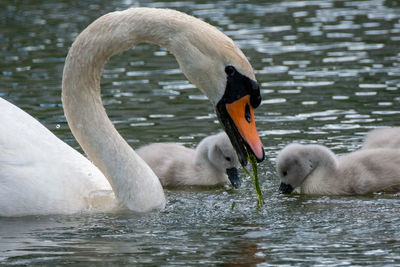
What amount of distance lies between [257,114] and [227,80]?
4527 mm

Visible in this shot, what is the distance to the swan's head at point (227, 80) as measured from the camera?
7285 mm

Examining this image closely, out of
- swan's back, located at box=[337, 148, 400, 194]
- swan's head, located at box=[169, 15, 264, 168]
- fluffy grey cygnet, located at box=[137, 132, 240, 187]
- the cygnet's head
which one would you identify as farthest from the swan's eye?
fluffy grey cygnet, located at box=[137, 132, 240, 187]

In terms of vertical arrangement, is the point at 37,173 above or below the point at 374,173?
above

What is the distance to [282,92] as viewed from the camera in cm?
1286

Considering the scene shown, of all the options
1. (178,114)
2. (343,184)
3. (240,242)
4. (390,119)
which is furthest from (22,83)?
(240,242)

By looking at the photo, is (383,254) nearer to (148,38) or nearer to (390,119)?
(148,38)

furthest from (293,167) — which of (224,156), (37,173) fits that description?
(37,173)

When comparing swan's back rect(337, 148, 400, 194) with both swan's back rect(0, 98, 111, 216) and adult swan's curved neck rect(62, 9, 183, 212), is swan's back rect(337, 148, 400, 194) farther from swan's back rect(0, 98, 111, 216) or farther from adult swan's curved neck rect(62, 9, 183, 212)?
swan's back rect(0, 98, 111, 216)

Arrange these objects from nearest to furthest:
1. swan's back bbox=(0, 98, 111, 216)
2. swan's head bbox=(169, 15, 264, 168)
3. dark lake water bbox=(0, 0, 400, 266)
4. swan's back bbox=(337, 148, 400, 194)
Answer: dark lake water bbox=(0, 0, 400, 266), swan's head bbox=(169, 15, 264, 168), swan's back bbox=(0, 98, 111, 216), swan's back bbox=(337, 148, 400, 194)

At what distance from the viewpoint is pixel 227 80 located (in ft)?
24.1

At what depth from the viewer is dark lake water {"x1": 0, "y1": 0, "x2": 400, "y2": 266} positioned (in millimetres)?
6824

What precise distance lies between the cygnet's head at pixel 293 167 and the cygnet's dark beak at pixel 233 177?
47 centimetres

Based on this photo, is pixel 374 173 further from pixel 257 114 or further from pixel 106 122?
pixel 257 114

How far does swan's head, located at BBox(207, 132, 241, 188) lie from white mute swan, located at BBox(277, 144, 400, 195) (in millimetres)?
566
